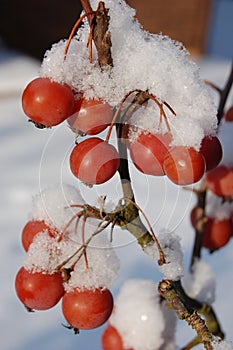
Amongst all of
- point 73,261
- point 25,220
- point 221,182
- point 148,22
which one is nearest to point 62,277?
point 73,261

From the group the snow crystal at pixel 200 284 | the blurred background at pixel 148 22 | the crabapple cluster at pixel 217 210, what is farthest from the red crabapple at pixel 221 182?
the blurred background at pixel 148 22

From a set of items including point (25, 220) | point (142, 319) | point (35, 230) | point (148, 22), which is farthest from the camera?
point (148, 22)

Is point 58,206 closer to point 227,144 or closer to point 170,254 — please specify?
point 170,254

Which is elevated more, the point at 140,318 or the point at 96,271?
the point at 96,271

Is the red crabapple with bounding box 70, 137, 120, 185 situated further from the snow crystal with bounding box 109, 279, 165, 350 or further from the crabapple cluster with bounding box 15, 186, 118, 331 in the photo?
the snow crystal with bounding box 109, 279, 165, 350

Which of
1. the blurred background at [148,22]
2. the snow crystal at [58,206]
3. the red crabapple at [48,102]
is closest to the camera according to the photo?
the red crabapple at [48,102]

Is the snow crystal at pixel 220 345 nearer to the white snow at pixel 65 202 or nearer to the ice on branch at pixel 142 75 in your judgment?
the white snow at pixel 65 202

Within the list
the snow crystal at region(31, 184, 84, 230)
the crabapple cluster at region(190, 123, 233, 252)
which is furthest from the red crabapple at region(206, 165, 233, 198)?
the snow crystal at region(31, 184, 84, 230)
